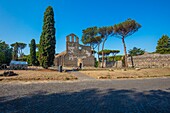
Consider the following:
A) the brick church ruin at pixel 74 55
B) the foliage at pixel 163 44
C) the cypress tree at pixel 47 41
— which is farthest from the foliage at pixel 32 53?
the foliage at pixel 163 44

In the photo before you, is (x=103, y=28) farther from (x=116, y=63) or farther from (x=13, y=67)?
(x=13, y=67)

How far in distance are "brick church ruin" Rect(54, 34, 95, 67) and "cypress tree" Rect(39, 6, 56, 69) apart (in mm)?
14593

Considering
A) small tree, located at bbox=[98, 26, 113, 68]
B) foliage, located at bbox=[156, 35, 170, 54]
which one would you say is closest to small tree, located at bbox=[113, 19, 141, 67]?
small tree, located at bbox=[98, 26, 113, 68]

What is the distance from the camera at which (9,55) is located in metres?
26.2

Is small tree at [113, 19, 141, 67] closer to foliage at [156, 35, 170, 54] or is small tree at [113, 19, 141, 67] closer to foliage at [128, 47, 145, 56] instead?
foliage at [156, 35, 170, 54]

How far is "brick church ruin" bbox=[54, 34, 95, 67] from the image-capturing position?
114ft

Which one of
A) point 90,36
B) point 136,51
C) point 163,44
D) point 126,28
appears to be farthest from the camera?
point 136,51

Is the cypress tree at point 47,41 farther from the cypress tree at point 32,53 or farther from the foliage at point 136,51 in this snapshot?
the foliage at point 136,51

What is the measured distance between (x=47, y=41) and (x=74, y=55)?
54.4 ft

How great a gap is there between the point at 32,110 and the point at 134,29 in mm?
30250

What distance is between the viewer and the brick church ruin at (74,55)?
1364 inches

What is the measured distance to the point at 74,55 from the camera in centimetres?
3553

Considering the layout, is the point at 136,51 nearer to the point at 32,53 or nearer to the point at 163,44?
the point at 163,44

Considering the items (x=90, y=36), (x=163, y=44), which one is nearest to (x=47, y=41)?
(x=90, y=36)
